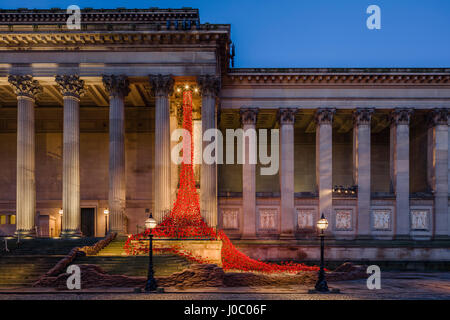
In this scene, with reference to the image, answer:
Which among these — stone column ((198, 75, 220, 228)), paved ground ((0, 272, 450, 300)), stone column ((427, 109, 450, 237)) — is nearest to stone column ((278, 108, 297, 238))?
stone column ((198, 75, 220, 228))

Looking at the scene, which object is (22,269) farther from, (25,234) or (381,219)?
(381,219)

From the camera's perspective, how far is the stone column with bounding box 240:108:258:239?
31.8m

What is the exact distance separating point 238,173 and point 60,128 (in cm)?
1728

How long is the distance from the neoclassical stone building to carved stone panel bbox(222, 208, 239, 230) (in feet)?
0.38

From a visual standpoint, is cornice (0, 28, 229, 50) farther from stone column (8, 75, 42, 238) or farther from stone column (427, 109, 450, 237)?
stone column (427, 109, 450, 237)

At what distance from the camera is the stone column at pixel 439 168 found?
32.0m

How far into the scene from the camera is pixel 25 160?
27.2 metres

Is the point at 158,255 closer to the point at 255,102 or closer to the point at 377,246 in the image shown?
the point at 255,102

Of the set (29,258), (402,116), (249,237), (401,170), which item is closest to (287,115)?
(402,116)

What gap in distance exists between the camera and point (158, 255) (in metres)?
22.8

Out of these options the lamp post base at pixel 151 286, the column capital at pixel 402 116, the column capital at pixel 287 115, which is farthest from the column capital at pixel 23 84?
the column capital at pixel 402 116

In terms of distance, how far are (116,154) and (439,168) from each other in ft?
83.7
